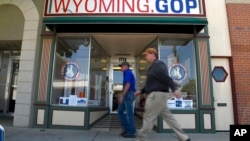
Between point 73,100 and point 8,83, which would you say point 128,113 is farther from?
point 8,83

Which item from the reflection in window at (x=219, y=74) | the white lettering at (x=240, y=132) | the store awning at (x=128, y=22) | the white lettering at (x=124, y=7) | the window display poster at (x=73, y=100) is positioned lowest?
the white lettering at (x=240, y=132)

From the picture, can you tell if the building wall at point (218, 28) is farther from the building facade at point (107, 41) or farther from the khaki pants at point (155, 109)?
the khaki pants at point (155, 109)

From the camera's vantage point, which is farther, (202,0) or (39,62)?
(39,62)

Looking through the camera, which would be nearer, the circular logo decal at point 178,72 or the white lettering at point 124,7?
the white lettering at point 124,7

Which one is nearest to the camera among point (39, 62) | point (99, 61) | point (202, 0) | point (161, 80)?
point (161, 80)

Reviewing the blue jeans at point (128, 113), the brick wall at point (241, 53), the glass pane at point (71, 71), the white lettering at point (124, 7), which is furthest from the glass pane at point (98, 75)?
the brick wall at point (241, 53)

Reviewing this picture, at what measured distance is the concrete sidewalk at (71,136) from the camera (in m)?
6.27

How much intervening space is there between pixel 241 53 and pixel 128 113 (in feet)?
14.3

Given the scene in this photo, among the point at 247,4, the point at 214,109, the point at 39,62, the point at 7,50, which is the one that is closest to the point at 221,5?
the point at 247,4

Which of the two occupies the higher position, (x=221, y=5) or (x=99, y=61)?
(x=221, y=5)

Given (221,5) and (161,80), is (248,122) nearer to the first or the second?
(221,5)

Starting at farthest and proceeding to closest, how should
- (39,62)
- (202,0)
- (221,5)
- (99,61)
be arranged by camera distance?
(99,61) < (221,5) < (39,62) < (202,0)

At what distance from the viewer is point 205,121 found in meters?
7.59

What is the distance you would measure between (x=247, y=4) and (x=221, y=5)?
2.85 ft
